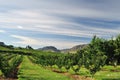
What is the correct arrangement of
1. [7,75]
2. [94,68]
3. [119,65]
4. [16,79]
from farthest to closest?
[119,65]
[94,68]
[7,75]
[16,79]

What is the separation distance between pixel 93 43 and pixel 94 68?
65.1 metres

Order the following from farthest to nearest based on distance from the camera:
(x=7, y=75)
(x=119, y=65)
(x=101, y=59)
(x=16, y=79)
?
(x=119, y=65) → (x=101, y=59) → (x=7, y=75) → (x=16, y=79)

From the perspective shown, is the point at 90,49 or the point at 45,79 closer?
the point at 45,79

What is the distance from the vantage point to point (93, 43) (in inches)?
5153

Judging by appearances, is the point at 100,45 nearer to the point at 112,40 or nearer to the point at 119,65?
the point at 112,40

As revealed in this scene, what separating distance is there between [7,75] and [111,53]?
7801 cm

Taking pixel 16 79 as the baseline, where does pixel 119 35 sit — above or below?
above

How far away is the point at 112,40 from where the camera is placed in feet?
427

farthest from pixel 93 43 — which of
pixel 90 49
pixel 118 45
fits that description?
pixel 118 45

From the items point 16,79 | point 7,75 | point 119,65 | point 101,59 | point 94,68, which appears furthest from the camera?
point 119,65

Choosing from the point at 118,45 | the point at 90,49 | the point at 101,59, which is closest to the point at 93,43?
the point at 90,49

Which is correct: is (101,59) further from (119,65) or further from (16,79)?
(119,65)

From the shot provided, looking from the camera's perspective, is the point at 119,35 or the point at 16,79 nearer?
the point at 16,79

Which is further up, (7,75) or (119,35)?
(119,35)
